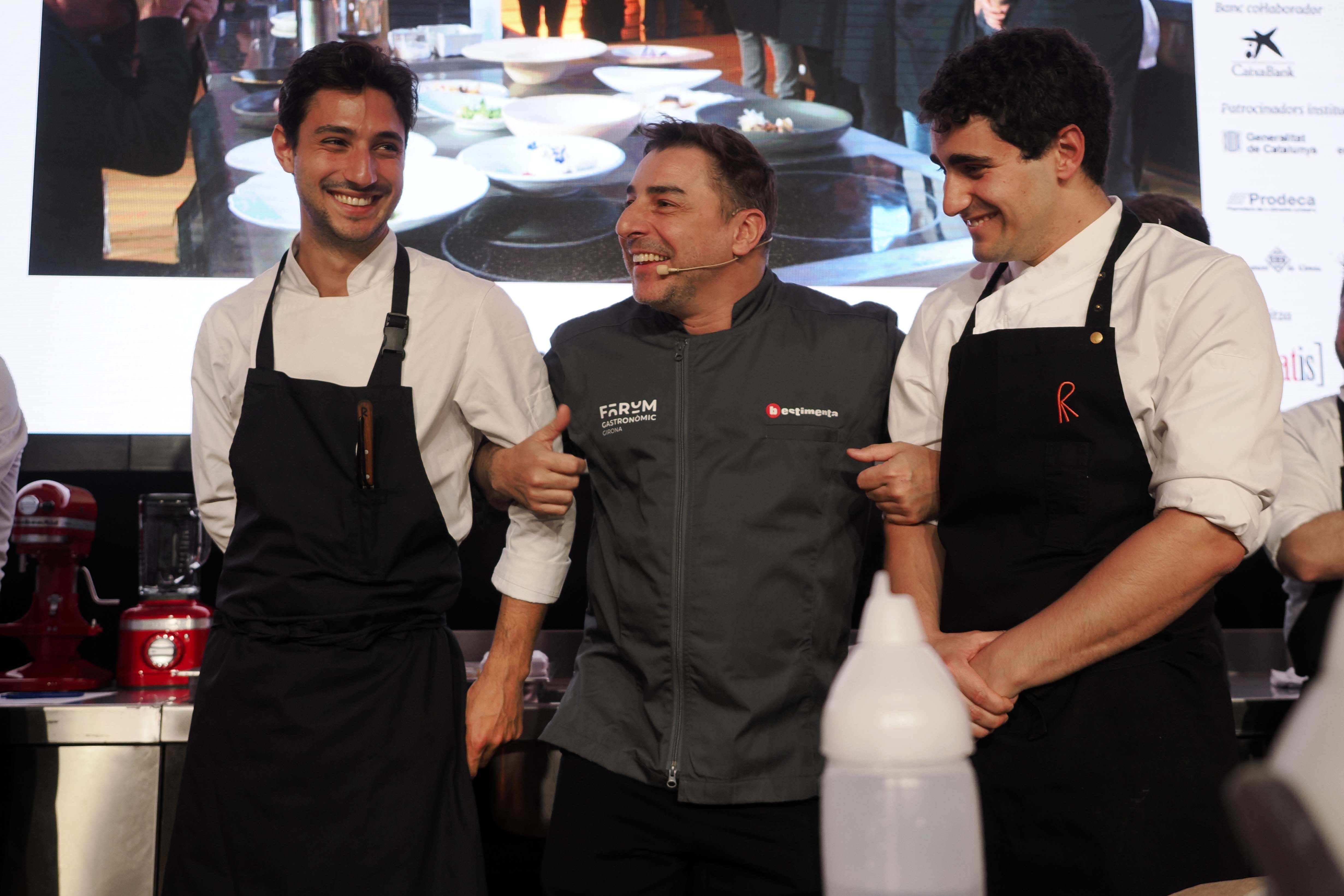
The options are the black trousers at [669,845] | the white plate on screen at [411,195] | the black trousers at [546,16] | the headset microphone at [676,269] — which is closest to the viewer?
the black trousers at [669,845]

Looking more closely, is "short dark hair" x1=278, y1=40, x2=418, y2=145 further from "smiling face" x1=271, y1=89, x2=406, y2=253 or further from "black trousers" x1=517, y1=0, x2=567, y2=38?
"black trousers" x1=517, y1=0, x2=567, y2=38

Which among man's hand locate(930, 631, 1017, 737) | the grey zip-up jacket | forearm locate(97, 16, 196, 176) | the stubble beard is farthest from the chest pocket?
forearm locate(97, 16, 196, 176)

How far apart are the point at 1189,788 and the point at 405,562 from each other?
1081mm

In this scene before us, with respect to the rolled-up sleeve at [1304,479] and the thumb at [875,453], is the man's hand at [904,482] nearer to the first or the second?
the thumb at [875,453]

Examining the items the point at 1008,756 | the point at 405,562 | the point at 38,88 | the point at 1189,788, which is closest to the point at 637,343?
the point at 405,562

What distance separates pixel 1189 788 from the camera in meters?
1.30

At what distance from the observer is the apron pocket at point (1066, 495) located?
4.56 ft

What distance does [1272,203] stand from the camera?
2.70 meters

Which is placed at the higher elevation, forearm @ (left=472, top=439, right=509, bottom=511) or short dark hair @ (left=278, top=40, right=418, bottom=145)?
short dark hair @ (left=278, top=40, right=418, bottom=145)

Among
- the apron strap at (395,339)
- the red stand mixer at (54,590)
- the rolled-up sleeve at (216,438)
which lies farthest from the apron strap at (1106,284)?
the red stand mixer at (54,590)

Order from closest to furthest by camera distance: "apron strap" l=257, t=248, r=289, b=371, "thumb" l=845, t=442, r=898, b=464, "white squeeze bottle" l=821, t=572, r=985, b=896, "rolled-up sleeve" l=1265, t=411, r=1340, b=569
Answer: "white squeeze bottle" l=821, t=572, r=985, b=896
"thumb" l=845, t=442, r=898, b=464
"apron strap" l=257, t=248, r=289, b=371
"rolled-up sleeve" l=1265, t=411, r=1340, b=569

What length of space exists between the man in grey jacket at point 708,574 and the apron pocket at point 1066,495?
0.37 meters

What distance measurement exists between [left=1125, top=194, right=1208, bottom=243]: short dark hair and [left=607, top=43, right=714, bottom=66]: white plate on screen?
1.12 metres

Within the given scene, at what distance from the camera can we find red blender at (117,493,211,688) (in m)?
2.35
